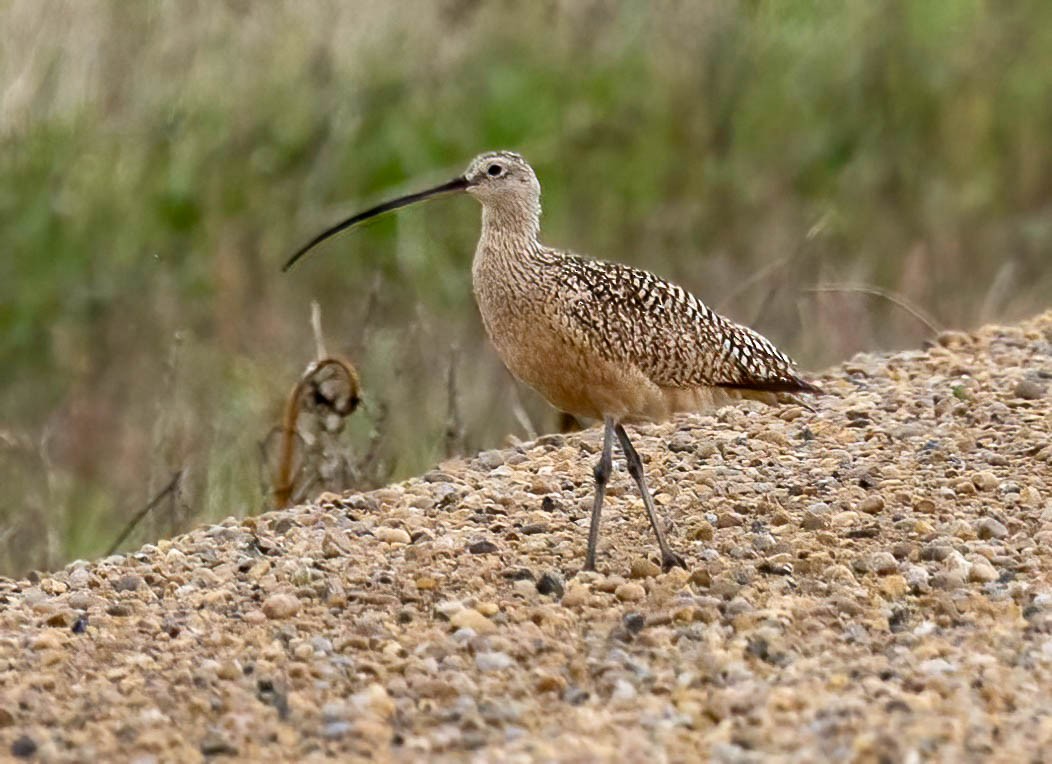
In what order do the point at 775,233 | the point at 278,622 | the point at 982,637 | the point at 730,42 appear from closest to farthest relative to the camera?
the point at 982,637 < the point at 278,622 < the point at 775,233 < the point at 730,42

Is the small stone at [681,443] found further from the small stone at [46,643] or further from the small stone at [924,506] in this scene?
the small stone at [46,643]

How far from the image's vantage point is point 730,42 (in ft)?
40.0

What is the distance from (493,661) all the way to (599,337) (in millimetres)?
1281

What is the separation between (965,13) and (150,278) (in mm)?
6580

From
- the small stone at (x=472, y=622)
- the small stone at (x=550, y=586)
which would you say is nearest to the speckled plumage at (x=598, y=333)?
the small stone at (x=550, y=586)

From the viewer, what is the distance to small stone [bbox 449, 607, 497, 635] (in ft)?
16.3

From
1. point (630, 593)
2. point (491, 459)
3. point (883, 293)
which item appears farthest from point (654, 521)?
point (883, 293)

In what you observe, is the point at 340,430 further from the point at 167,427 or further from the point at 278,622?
the point at 278,622

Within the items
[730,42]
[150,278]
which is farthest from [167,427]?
[730,42]

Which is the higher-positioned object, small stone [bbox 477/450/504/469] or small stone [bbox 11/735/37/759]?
small stone [bbox 477/450/504/469]

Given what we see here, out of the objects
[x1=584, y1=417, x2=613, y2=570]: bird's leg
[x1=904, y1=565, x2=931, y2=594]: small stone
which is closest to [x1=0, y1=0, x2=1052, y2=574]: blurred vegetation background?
[x1=584, y1=417, x2=613, y2=570]: bird's leg

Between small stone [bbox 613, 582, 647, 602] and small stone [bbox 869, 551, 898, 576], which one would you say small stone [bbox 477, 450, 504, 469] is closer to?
small stone [bbox 613, 582, 647, 602]

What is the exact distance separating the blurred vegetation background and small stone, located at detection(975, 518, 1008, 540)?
2203 millimetres

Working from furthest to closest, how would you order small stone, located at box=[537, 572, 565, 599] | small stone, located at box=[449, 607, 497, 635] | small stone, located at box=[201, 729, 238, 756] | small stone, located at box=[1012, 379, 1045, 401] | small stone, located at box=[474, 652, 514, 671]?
1. small stone, located at box=[1012, 379, 1045, 401]
2. small stone, located at box=[537, 572, 565, 599]
3. small stone, located at box=[449, 607, 497, 635]
4. small stone, located at box=[474, 652, 514, 671]
5. small stone, located at box=[201, 729, 238, 756]
